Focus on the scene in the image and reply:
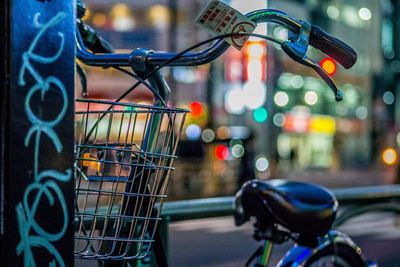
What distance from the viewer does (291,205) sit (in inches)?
108

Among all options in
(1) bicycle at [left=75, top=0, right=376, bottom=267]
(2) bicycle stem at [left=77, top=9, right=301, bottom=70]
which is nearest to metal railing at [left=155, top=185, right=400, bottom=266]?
(1) bicycle at [left=75, top=0, right=376, bottom=267]

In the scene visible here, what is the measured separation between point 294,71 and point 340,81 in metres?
6.13

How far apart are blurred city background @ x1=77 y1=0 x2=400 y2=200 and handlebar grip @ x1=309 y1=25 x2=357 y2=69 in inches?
243

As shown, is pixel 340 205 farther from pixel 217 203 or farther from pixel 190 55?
pixel 190 55

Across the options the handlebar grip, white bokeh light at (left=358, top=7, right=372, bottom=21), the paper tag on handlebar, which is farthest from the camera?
white bokeh light at (left=358, top=7, right=372, bottom=21)

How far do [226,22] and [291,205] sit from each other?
3.09 feet

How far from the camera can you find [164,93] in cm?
245

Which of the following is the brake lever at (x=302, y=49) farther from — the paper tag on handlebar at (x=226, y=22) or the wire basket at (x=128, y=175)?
the wire basket at (x=128, y=175)

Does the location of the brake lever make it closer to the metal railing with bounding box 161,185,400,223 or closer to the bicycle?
the bicycle

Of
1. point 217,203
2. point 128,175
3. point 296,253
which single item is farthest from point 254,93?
point 128,175

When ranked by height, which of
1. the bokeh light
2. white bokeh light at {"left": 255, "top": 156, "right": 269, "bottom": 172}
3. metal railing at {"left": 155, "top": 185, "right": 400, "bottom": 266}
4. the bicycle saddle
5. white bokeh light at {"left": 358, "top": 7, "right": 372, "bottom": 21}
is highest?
white bokeh light at {"left": 358, "top": 7, "right": 372, "bottom": 21}

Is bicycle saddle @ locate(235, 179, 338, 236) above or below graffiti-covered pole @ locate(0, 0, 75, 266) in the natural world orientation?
below

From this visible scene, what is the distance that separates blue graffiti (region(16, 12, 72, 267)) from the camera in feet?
5.59

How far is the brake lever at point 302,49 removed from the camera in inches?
82.6
